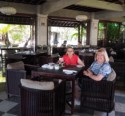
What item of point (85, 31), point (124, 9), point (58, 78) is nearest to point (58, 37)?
point (85, 31)

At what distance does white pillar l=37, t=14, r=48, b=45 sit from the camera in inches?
354

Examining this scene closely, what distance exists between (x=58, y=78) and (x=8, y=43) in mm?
7692

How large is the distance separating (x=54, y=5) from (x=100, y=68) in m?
5.10

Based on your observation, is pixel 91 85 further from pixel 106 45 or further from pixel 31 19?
pixel 106 45

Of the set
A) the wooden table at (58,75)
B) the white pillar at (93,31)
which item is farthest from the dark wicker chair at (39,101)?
the white pillar at (93,31)

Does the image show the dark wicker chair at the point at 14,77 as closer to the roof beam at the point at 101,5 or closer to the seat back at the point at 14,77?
the seat back at the point at 14,77

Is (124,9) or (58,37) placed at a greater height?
(124,9)

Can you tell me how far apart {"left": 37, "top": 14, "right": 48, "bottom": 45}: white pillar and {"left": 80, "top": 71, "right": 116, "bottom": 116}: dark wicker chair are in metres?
6.30

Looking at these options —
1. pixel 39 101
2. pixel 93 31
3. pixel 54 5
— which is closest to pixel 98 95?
pixel 39 101

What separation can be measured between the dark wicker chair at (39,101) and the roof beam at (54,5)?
4601 millimetres

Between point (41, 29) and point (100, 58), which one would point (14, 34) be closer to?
point (41, 29)

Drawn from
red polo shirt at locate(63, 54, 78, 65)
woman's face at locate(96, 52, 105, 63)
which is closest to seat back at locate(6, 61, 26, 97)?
red polo shirt at locate(63, 54, 78, 65)

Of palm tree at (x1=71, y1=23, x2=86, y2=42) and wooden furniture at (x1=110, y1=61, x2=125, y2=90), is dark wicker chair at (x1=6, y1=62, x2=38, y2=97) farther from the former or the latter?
palm tree at (x1=71, y1=23, x2=86, y2=42)

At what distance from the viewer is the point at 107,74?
3191mm
